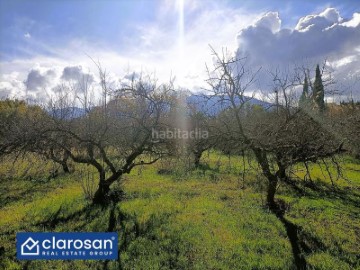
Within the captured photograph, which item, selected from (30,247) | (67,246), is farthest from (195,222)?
(30,247)

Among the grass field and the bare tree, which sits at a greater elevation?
the bare tree

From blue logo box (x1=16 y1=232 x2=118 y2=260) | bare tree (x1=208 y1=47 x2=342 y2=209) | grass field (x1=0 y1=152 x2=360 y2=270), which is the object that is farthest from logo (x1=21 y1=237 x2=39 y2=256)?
bare tree (x1=208 y1=47 x2=342 y2=209)

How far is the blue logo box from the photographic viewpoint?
27.3ft

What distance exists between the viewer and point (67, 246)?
8.81 m

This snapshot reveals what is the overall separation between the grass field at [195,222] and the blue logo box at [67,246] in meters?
0.29

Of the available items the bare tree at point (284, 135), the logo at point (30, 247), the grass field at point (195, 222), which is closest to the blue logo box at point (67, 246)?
the logo at point (30, 247)

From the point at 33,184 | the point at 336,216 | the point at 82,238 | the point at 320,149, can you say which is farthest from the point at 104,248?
the point at 33,184

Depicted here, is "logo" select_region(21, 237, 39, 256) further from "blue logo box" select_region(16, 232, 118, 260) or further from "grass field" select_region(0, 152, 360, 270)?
"grass field" select_region(0, 152, 360, 270)

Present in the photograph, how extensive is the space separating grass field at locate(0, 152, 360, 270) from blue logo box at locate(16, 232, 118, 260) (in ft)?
0.96

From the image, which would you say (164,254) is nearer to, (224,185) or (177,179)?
(224,185)

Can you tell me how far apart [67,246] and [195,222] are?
443 cm

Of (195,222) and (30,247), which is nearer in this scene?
(30,247)

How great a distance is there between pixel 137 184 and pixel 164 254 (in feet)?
34.0

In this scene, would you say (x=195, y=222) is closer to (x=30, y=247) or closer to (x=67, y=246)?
(x=67, y=246)
